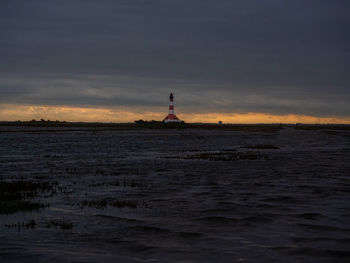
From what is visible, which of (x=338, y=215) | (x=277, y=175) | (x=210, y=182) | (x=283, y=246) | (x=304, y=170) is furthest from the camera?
(x=304, y=170)

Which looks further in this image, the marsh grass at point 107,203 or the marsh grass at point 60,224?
the marsh grass at point 107,203

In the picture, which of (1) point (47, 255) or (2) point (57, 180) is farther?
(2) point (57, 180)

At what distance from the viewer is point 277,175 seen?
2412 cm

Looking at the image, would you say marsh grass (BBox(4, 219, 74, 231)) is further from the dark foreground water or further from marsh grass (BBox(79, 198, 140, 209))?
marsh grass (BBox(79, 198, 140, 209))

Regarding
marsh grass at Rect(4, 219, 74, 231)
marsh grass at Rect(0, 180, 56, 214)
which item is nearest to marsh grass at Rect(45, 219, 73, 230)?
marsh grass at Rect(4, 219, 74, 231)

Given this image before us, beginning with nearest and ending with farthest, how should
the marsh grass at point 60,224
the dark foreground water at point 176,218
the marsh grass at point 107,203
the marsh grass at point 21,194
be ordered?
the dark foreground water at point 176,218
the marsh grass at point 60,224
the marsh grass at point 21,194
the marsh grass at point 107,203

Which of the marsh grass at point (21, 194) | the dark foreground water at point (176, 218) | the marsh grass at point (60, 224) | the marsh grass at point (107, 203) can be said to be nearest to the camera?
the dark foreground water at point (176, 218)

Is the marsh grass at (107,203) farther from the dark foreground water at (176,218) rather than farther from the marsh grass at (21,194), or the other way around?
the marsh grass at (21,194)

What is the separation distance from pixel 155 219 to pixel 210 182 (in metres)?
8.71

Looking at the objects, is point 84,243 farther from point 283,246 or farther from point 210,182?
point 210,182

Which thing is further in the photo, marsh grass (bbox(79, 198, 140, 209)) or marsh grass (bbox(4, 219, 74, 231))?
marsh grass (bbox(79, 198, 140, 209))

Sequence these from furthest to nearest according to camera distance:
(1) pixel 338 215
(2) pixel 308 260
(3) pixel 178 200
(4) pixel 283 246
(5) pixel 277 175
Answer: (5) pixel 277 175, (3) pixel 178 200, (1) pixel 338 215, (4) pixel 283 246, (2) pixel 308 260

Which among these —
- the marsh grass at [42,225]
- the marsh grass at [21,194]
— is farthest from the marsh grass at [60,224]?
the marsh grass at [21,194]

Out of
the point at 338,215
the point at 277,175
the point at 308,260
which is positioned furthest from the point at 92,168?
the point at 308,260
